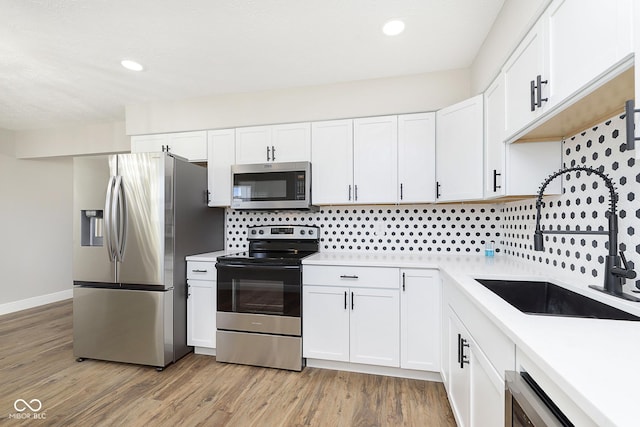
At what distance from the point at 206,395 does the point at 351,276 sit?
4.43 feet

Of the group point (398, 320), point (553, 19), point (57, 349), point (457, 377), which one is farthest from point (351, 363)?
point (57, 349)

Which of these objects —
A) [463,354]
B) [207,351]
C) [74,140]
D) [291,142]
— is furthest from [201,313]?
[74,140]

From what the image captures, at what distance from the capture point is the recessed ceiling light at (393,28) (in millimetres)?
1987

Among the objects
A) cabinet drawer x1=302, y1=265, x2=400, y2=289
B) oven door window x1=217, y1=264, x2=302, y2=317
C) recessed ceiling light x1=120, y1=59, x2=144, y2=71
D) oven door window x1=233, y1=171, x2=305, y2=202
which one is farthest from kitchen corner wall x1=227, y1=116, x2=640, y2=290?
recessed ceiling light x1=120, y1=59, x2=144, y2=71

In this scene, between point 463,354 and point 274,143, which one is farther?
point 274,143

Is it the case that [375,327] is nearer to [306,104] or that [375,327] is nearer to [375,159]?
[375,159]

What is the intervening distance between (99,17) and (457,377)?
10.2 ft

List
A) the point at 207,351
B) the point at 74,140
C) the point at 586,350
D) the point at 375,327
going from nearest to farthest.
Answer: the point at 586,350 < the point at 375,327 < the point at 207,351 < the point at 74,140

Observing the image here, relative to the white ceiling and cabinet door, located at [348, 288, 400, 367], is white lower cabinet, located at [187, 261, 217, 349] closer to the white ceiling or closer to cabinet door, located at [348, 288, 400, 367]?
cabinet door, located at [348, 288, 400, 367]

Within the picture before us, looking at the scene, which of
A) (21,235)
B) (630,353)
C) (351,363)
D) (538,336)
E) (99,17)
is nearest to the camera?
(630,353)

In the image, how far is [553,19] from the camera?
4.07 ft

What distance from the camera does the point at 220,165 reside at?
9.93ft

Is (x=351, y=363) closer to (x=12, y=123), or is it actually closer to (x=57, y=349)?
(x=57, y=349)

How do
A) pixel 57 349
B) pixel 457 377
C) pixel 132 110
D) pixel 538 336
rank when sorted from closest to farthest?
pixel 538 336 → pixel 457 377 → pixel 57 349 → pixel 132 110
